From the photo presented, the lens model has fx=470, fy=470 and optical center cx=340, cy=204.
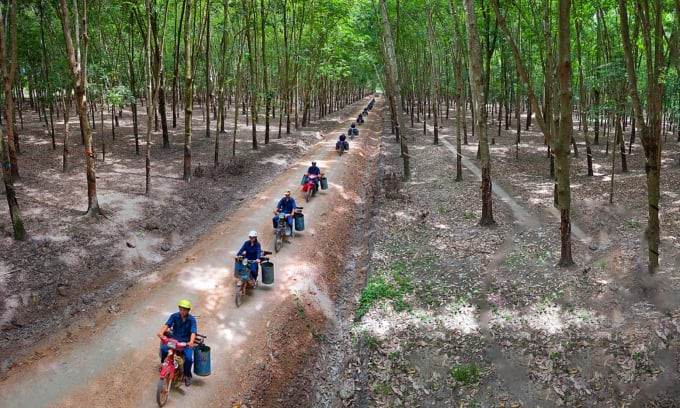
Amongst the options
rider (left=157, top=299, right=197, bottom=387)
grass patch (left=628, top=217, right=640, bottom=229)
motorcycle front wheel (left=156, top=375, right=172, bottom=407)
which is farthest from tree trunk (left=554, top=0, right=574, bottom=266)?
motorcycle front wheel (left=156, top=375, right=172, bottom=407)

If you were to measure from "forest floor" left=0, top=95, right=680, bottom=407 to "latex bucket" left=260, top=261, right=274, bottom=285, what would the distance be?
837mm

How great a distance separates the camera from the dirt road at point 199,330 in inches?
302

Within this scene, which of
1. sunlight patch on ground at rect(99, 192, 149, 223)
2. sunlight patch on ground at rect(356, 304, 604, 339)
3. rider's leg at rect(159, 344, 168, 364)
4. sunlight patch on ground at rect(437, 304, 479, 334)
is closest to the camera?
rider's leg at rect(159, 344, 168, 364)

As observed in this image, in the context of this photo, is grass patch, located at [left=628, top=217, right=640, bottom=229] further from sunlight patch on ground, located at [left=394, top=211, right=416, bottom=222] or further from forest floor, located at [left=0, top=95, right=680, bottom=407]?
sunlight patch on ground, located at [left=394, top=211, right=416, bottom=222]

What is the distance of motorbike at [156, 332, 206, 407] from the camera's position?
728 cm

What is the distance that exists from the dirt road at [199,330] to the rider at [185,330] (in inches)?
16.1

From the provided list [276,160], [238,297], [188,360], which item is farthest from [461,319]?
[276,160]

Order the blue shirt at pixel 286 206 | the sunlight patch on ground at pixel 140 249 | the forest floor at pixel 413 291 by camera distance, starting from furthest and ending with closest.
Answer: the blue shirt at pixel 286 206
the sunlight patch on ground at pixel 140 249
the forest floor at pixel 413 291

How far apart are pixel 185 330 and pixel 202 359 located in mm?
583

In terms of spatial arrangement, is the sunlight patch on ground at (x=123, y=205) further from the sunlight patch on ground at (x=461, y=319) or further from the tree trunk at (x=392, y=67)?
the tree trunk at (x=392, y=67)

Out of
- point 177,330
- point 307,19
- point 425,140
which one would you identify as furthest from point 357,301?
point 307,19

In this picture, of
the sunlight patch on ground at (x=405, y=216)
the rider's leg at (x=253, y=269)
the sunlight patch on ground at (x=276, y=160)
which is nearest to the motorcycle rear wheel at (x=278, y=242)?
the rider's leg at (x=253, y=269)

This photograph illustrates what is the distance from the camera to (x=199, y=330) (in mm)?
9492

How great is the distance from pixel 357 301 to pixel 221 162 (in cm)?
1489
